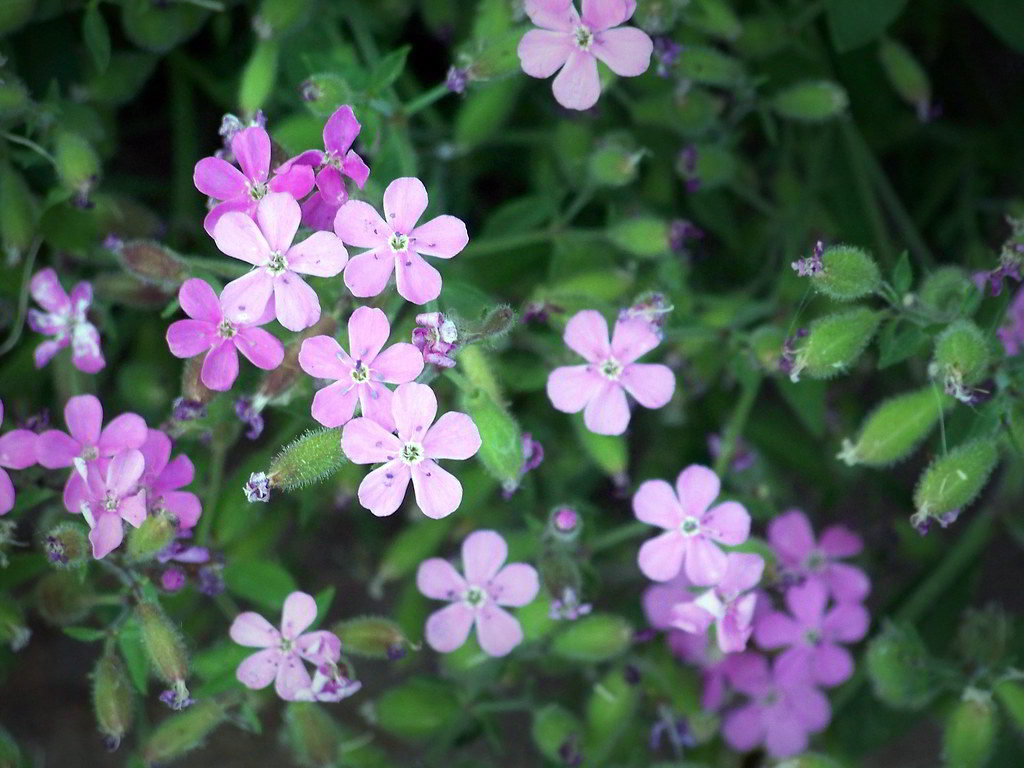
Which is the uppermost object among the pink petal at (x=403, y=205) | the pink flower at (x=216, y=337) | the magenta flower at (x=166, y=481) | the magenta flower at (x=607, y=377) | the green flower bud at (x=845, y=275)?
the pink petal at (x=403, y=205)

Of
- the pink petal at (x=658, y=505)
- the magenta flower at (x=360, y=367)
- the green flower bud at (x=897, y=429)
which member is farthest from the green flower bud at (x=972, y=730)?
the magenta flower at (x=360, y=367)

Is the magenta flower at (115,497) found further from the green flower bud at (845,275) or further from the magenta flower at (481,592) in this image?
the green flower bud at (845,275)

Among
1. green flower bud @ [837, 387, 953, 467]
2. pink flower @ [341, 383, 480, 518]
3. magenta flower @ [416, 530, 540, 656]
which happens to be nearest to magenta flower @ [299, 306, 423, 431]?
pink flower @ [341, 383, 480, 518]

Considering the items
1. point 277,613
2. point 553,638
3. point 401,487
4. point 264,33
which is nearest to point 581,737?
point 553,638

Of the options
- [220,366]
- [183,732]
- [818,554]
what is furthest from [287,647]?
[818,554]

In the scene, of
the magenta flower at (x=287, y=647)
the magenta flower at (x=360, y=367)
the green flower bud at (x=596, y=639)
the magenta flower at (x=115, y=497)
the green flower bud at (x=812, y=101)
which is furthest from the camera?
the green flower bud at (x=812, y=101)

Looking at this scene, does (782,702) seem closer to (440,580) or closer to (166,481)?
(440,580)
